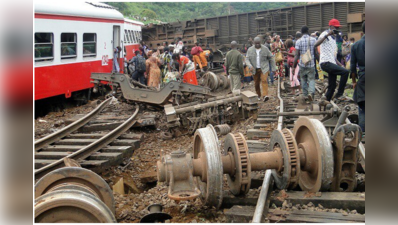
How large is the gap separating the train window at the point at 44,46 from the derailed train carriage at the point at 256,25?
41.9ft

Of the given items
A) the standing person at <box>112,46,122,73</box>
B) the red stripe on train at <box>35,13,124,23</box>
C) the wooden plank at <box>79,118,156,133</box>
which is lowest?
the wooden plank at <box>79,118,156,133</box>

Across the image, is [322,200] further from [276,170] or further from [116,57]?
[116,57]

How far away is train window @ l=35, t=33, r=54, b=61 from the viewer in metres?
10.9

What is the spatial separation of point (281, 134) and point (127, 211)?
6.08ft

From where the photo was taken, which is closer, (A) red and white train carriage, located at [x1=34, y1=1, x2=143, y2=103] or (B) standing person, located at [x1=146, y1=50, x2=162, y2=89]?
(A) red and white train carriage, located at [x1=34, y1=1, x2=143, y2=103]

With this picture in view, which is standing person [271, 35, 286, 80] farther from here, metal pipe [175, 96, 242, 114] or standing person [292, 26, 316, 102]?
metal pipe [175, 96, 242, 114]

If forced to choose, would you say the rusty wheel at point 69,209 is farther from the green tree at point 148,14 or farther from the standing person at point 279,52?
the green tree at point 148,14

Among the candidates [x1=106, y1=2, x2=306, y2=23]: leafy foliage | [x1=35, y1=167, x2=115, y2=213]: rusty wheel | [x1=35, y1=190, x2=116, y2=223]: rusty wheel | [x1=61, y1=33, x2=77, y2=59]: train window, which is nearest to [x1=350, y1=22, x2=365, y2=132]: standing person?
[x1=35, y1=167, x2=115, y2=213]: rusty wheel

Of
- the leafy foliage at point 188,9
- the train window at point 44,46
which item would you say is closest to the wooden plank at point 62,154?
the train window at point 44,46

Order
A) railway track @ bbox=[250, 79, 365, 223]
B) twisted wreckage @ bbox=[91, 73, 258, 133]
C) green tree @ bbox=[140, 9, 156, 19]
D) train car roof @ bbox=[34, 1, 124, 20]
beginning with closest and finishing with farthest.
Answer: railway track @ bbox=[250, 79, 365, 223] → twisted wreckage @ bbox=[91, 73, 258, 133] → train car roof @ bbox=[34, 1, 124, 20] → green tree @ bbox=[140, 9, 156, 19]

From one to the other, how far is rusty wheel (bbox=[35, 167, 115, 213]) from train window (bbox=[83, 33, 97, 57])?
10033mm

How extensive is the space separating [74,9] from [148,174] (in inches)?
297

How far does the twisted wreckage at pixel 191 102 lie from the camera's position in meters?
8.67
